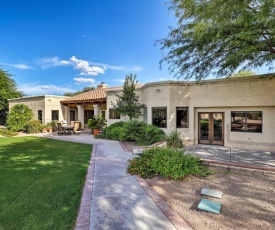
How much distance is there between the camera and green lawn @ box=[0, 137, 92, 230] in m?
3.37

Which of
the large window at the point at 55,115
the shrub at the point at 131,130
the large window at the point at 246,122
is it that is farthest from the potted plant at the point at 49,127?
the large window at the point at 246,122

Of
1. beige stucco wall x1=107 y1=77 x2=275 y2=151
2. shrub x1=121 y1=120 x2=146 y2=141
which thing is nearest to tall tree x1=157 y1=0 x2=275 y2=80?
beige stucco wall x1=107 y1=77 x2=275 y2=151

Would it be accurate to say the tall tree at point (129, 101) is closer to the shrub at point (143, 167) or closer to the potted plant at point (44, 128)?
the shrub at point (143, 167)

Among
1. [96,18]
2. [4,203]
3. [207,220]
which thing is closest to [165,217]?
[207,220]

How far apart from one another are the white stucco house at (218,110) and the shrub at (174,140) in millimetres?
762

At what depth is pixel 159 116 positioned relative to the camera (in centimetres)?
1331

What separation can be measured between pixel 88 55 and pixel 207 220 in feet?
80.1

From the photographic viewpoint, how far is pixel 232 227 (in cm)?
322

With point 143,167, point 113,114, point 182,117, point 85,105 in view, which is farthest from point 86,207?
point 85,105

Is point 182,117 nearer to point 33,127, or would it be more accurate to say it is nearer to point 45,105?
point 33,127

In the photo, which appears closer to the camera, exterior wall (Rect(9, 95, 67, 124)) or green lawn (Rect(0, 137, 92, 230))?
green lawn (Rect(0, 137, 92, 230))

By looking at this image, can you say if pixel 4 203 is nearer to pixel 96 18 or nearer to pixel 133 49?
pixel 96 18

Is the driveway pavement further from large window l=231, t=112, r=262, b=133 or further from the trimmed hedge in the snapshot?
large window l=231, t=112, r=262, b=133

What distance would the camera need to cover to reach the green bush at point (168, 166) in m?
5.69
